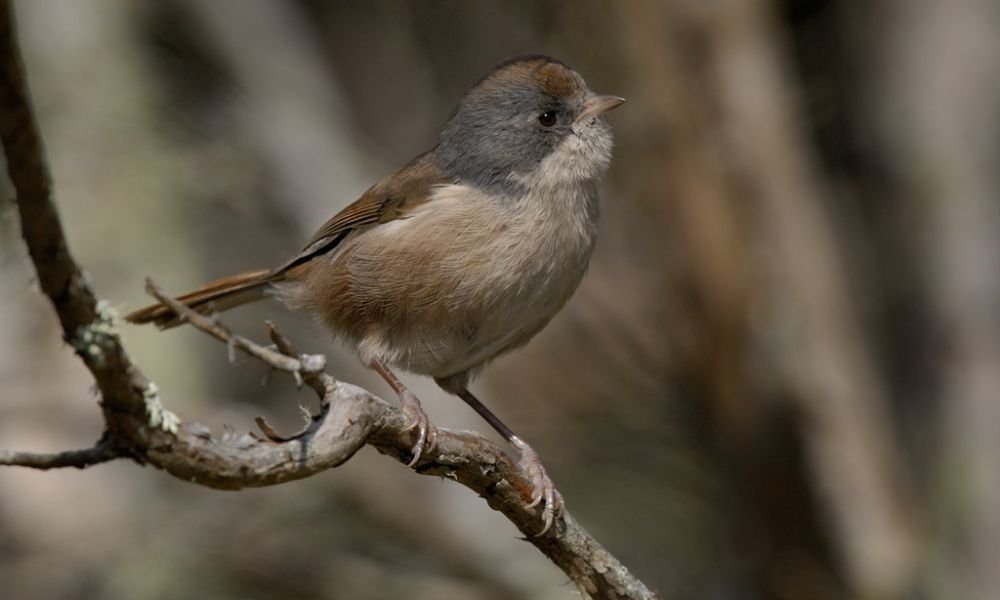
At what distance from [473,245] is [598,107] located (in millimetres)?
865

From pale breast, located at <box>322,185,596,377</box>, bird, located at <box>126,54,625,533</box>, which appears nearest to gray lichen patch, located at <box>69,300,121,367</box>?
bird, located at <box>126,54,625,533</box>

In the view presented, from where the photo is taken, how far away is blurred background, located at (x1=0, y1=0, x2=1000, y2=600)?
20.6 ft

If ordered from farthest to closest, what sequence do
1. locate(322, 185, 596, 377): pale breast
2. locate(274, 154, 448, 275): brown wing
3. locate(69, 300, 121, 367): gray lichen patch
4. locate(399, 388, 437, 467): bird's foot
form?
locate(274, 154, 448, 275): brown wing < locate(322, 185, 596, 377): pale breast < locate(399, 388, 437, 467): bird's foot < locate(69, 300, 121, 367): gray lichen patch

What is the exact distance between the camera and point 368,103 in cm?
951

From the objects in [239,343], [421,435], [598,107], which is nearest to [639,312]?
[598,107]

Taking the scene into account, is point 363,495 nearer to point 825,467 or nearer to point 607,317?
point 607,317

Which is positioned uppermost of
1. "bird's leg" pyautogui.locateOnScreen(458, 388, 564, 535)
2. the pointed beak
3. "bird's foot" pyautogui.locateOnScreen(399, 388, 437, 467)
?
the pointed beak

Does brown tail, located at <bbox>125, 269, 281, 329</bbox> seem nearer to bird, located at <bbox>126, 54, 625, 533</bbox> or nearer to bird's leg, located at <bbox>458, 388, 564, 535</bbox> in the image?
bird, located at <bbox>126, 54, 625, 533</bbox>

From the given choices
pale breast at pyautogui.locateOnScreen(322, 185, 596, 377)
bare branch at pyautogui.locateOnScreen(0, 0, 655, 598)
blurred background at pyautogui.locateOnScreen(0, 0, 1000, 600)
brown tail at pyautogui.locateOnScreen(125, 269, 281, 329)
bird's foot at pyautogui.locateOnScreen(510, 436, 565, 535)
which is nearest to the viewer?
bare branch at pyautogui.locateOnScreen(0, 0, 655, 598)

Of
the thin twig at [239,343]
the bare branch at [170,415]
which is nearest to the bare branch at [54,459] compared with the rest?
the bare branch at [170,415]

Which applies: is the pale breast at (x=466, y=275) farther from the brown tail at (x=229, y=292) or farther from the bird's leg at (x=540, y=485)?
the brown tail at (x=229, y=292)

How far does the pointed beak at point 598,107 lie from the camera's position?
14.9ft

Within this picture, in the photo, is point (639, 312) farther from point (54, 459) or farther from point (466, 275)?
point (54, 459)

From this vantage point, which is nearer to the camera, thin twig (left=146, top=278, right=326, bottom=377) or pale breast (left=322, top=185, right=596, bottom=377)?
thin twig (left=146, top=278, right=326, bottom=377)
